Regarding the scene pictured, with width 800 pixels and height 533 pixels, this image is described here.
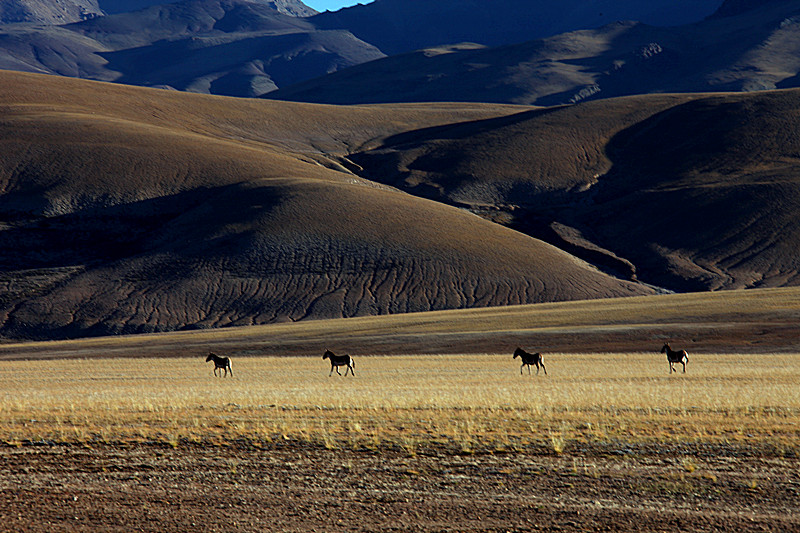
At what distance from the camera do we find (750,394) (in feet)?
70.8

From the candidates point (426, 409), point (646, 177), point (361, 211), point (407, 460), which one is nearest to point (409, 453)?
point (407, 460)

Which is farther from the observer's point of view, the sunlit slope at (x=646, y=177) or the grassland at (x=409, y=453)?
the sunlit slope at (x=646, y=177)

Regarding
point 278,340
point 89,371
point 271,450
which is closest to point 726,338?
point 278,340

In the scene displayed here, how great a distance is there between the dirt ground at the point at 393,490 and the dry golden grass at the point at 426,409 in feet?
3.25

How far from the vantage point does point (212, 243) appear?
10188 centimetres

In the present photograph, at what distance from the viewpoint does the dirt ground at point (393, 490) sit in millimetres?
9906

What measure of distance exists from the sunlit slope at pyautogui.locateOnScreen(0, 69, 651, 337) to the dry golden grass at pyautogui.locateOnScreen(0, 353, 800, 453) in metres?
58.6

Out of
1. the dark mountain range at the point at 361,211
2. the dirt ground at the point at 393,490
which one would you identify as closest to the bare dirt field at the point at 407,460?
the dirt ground at the point at 393,490

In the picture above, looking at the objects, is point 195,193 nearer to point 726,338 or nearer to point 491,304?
point 491,304

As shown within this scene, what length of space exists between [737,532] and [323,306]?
81.9 meters

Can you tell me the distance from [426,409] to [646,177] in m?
131

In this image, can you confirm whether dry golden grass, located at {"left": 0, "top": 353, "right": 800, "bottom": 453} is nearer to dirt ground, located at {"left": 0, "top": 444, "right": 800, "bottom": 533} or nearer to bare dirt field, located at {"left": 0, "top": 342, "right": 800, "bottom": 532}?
bare dirt field, located at {"left": 0, "top": 342, "right": 800, "bottom": 532}

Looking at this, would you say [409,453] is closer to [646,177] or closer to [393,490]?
[393,490]

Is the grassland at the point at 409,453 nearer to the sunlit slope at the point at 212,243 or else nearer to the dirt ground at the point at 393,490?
the dirt ground at the point at 393,490
